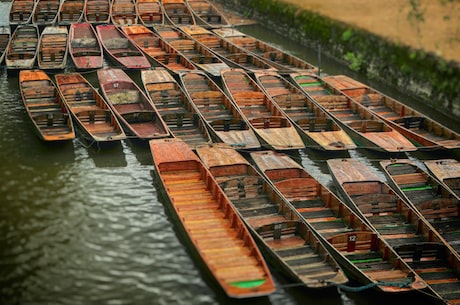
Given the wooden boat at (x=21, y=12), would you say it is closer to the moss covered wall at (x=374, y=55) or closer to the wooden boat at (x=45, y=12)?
the wooden boat at (x=45, y=12)

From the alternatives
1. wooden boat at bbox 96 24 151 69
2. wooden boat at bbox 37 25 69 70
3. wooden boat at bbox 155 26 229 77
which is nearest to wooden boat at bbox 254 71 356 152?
wooden boat at bbox 155 26 229 77

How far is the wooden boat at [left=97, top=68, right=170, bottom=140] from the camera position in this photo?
19.5m

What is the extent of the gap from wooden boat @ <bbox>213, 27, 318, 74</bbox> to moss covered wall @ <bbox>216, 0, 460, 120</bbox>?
2004mm

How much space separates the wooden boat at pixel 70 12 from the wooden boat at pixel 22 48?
283 centimetres

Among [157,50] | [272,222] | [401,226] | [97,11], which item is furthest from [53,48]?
[401,226]

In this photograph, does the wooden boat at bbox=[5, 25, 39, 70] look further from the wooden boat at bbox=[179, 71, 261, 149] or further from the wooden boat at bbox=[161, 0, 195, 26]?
the wooden boat at bbox=[161, 0, 195, 26]

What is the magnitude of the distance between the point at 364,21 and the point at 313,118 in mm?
9262

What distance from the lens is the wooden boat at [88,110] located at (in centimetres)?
1920

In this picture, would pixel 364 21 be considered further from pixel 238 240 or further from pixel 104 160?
pixel 238 240

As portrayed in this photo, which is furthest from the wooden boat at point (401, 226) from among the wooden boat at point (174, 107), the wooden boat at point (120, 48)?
the wooden boat at point (120, 48)

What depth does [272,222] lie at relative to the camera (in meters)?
15.0

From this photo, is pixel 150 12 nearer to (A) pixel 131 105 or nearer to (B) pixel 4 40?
(B) pixel 4 40

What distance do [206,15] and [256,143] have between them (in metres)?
15.5

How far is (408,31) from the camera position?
83.0ft
